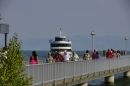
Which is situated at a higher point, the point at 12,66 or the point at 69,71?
the point at 12,66

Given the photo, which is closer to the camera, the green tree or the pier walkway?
the green tree

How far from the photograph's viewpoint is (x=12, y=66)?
1127 cm

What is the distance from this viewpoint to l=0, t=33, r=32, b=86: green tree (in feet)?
36.1

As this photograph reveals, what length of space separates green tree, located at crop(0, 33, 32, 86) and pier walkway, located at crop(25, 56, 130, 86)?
5.53 m

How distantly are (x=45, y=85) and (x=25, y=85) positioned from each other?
866 cm

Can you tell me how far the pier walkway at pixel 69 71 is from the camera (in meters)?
19.1

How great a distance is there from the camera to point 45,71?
66.0 feet

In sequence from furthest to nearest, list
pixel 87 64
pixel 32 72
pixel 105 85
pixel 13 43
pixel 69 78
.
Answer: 1. pixel 105 85
2. pixel 87 64
3. pixel 69 78
4. pixel 32 72
5. pixel 13 43

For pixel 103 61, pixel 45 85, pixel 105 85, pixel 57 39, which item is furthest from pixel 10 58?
pixel 57 39

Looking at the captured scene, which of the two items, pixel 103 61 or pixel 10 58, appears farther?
pixel 103 61

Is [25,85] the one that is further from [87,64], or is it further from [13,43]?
[87,64]

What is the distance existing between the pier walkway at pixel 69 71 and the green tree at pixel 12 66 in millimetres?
5531

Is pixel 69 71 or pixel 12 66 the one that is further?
pixel 69 71

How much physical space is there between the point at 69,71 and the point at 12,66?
42.2 ft
